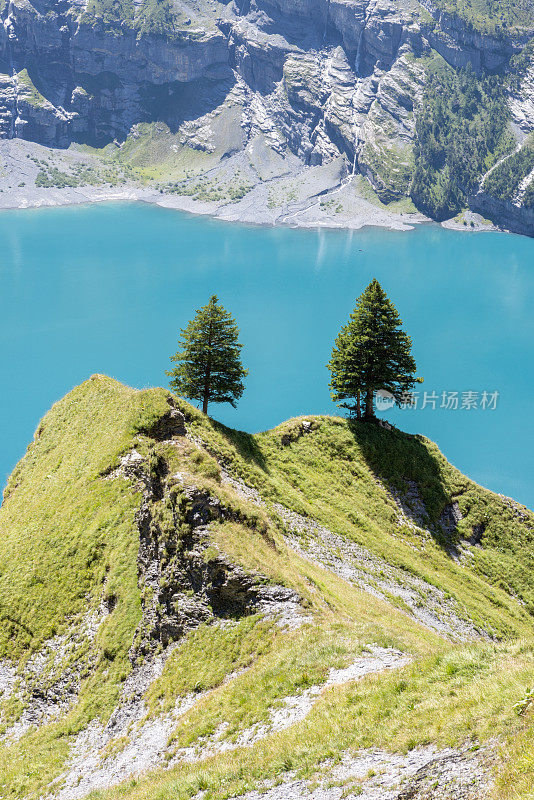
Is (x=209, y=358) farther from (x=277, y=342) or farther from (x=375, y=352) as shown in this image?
(x=277, y=342)

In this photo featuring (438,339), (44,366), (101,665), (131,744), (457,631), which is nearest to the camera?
(131,744)

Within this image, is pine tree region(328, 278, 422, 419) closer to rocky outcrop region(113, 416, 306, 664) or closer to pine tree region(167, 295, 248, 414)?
pine tree region(167, 295, 248, 414)

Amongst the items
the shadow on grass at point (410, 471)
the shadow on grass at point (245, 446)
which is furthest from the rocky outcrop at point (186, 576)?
the shadow on grass at point (410, 471)

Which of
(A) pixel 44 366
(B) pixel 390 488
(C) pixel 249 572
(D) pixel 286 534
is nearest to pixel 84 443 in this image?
(D) pixel 286 534

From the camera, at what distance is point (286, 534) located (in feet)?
119

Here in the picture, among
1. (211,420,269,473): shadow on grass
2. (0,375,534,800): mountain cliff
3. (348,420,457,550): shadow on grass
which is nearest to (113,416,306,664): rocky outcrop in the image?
(0,375,534,800): mountain cliff

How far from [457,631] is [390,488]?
1449cm

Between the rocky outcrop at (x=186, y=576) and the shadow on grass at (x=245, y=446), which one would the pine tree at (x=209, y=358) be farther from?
the rocky outcrop at (x=186, y=576)

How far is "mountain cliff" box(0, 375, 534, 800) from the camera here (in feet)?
44.4

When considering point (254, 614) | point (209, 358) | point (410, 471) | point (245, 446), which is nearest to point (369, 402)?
point (410, 471)

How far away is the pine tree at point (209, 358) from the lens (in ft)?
155

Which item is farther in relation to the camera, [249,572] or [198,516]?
[198,516]

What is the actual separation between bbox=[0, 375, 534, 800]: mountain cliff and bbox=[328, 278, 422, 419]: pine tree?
492 centimetres

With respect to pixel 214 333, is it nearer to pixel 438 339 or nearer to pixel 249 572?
pixel 249 572
